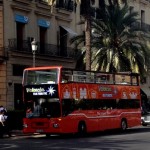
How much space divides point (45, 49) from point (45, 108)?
17107 millimetres

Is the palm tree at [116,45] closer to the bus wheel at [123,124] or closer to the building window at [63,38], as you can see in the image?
the building window at [63,38]

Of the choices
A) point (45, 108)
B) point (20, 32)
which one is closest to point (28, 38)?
point (20, 32)

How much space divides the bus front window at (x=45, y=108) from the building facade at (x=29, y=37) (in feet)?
39.6

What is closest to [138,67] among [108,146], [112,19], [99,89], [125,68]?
[125,68]

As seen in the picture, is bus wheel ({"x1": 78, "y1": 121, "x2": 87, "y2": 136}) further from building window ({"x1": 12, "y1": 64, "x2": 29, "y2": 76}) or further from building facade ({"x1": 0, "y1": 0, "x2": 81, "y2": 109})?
building window ({"x1": 12, "y1": 64, "x2": 29, "y2": 76})

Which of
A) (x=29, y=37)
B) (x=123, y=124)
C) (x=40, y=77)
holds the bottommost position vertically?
(x=123, y=124)

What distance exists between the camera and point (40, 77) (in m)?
24.6

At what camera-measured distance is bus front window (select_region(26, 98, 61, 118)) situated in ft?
78.9

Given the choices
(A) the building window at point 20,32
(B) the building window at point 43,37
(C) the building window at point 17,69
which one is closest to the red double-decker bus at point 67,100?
(C) the building window at point 17,69

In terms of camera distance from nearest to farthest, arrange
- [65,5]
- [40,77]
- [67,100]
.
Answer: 1. [67,100]
2. [40,77]
3. [65,5]

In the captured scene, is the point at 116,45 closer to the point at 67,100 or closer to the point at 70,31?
the point at 70,31

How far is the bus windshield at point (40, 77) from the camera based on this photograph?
24.0 meters

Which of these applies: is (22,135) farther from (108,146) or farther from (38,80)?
(108,146)

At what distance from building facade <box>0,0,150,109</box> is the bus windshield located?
36.5 feet
